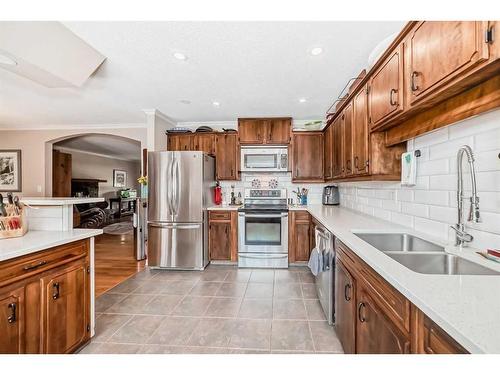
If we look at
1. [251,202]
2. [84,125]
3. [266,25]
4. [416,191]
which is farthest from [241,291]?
[84,125]

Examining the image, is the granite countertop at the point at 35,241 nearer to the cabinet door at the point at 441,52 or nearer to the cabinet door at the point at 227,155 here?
the cabinet door at the point at 441,52

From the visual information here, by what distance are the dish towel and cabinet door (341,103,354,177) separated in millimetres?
585

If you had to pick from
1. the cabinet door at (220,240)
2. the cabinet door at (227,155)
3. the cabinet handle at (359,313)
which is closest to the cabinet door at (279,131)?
the cabinet door at (227,155)

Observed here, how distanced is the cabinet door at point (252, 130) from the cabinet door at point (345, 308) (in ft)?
8.47

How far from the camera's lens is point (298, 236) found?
3.57 meters

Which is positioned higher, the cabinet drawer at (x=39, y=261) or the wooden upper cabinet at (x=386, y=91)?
the wooden upper cabinet at (x=386, y=91)

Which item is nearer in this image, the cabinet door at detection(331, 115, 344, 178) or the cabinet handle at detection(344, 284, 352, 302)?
the cabinet handle at detection(344, 284, 352, 302)

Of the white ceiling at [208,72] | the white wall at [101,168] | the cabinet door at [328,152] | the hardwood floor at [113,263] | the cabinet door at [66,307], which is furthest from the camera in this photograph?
the white wall at [101,168]

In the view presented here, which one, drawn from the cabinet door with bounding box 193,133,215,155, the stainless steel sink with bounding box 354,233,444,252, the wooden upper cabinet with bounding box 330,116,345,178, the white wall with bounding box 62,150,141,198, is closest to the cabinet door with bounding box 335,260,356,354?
the stainless steel sink with bounding box 354,233,444,252

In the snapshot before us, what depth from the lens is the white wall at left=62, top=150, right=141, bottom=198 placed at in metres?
7.74

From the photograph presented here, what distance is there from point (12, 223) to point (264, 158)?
3.06 metres

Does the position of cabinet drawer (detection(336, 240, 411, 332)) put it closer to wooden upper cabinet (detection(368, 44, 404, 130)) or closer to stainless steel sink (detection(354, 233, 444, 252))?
stainless steel sink (detection(354, 233, 444, 252))

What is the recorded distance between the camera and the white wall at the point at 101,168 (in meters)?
7.74

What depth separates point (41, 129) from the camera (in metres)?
4.81
